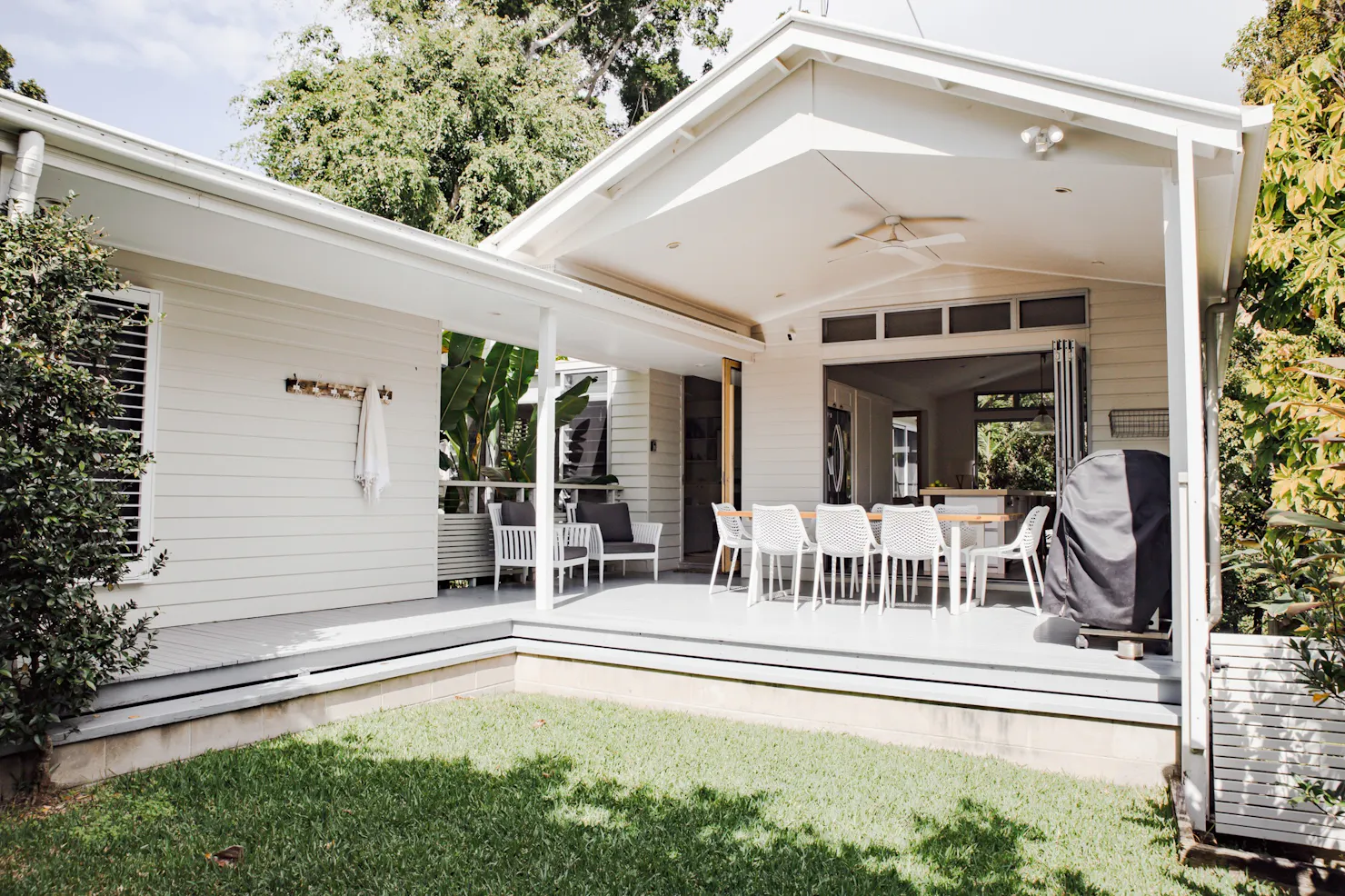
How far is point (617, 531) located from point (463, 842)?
20.4ft

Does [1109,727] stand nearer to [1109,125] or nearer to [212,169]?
[1109,125]

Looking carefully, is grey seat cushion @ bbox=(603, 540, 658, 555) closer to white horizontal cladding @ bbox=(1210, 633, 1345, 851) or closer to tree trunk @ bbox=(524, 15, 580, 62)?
white horizontal cladding @ bbox=(1210, 633, 1345, 851)

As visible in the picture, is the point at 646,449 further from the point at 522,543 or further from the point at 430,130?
the point at 430,130

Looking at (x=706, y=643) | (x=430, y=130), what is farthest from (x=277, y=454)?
(x=430, y=130)

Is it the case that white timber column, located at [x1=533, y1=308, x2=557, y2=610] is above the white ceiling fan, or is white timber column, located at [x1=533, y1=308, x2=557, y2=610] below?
below

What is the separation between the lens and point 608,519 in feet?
31.6

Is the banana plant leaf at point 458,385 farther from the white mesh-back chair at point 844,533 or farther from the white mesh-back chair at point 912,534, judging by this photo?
the white mesh-back chair at point 912,534

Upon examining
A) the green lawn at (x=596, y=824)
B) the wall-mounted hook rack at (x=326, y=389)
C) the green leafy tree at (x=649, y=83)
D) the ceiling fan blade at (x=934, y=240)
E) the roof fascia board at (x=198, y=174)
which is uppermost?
the green leafy tree at (x=649, y=83)

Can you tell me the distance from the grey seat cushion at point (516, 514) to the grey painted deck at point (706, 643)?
1157mm

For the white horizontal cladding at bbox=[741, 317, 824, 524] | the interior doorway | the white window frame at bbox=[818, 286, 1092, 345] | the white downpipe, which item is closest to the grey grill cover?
the white window frame at bbox=[818, 286, 1092, 345]

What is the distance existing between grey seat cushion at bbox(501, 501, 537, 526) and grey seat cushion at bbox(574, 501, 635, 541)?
1135mm

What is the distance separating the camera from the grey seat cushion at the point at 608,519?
957 cm

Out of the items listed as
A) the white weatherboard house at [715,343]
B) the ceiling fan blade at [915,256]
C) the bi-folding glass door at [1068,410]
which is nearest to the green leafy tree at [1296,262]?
the white weatherboard house at [715,343]

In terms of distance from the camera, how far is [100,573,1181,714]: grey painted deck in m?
4.49
